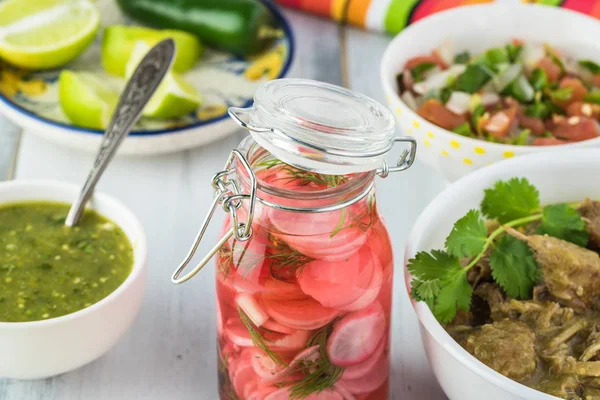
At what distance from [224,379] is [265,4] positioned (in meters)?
1.68

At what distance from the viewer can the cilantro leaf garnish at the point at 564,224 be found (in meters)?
1.64

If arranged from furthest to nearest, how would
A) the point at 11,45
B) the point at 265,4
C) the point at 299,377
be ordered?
the point at 265,4
the point at 11,45
the point at 299,377

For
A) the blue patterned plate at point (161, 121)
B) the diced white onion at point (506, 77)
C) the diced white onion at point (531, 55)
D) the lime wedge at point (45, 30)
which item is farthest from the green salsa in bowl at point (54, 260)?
the diced white onion at point (531, 55)

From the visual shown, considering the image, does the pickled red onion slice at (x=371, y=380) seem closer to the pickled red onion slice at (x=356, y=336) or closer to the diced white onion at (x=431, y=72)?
the pickled red onion slice at (x=356, y=336)

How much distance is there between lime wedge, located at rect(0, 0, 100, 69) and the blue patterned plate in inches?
2.5

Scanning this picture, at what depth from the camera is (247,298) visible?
1382 millimetres

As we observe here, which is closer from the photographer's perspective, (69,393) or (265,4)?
(69,393)

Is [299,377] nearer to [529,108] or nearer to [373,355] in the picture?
[373,355]

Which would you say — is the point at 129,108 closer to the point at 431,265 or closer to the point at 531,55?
the point at 431,265

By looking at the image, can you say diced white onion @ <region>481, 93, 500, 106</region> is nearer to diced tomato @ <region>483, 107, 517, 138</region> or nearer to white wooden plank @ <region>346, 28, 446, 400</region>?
diced tomato @ <region>483, 107, 517, 138</region>

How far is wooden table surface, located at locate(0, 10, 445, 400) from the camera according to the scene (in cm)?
169

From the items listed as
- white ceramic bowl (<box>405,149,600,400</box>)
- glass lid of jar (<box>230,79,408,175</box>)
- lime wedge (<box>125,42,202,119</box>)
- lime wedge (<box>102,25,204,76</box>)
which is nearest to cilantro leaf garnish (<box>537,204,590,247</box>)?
white ceramic bowl (<box>405,149,600,400</box>)

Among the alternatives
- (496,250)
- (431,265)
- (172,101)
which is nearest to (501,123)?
(496,250)

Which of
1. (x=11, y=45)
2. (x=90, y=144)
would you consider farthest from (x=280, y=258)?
(x=11, y=45)
